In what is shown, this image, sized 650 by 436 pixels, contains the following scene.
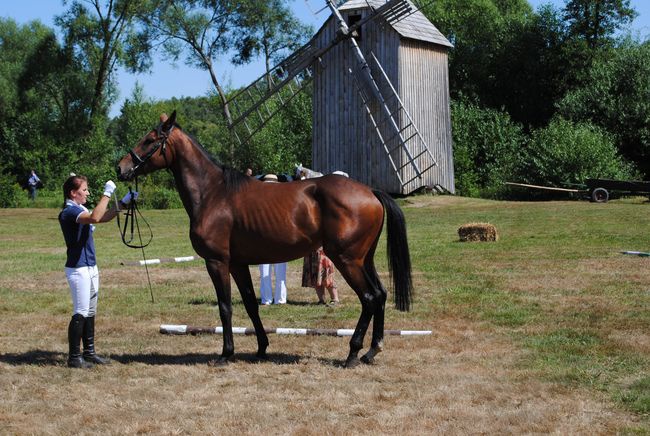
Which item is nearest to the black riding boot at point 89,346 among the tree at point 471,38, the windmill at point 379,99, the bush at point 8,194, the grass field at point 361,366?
the grass field at point 361,366

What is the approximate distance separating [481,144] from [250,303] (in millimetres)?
39663

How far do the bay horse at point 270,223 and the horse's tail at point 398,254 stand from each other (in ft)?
0.04

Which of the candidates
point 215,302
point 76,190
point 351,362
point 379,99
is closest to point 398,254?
point 351,362

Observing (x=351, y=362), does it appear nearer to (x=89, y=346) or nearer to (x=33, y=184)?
(x=89, y=346)

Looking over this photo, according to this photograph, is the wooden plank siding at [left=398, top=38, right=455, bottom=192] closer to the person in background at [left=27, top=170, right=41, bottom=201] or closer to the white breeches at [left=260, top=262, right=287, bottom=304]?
the person in background at [left=27, top=170, right=41, bottom=201]

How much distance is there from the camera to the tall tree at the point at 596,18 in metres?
49.2

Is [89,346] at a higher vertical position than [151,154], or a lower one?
lower

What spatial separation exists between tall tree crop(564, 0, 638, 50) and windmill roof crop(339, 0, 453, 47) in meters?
13.3

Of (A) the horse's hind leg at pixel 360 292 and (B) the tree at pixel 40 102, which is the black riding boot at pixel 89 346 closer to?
(A) the horse's hind leg at pixel 360 292

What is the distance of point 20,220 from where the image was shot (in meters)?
34.6

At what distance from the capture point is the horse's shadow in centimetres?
941

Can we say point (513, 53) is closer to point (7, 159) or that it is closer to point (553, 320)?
point (7, 159)

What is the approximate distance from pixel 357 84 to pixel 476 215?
8872mm

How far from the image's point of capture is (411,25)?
125 ft
